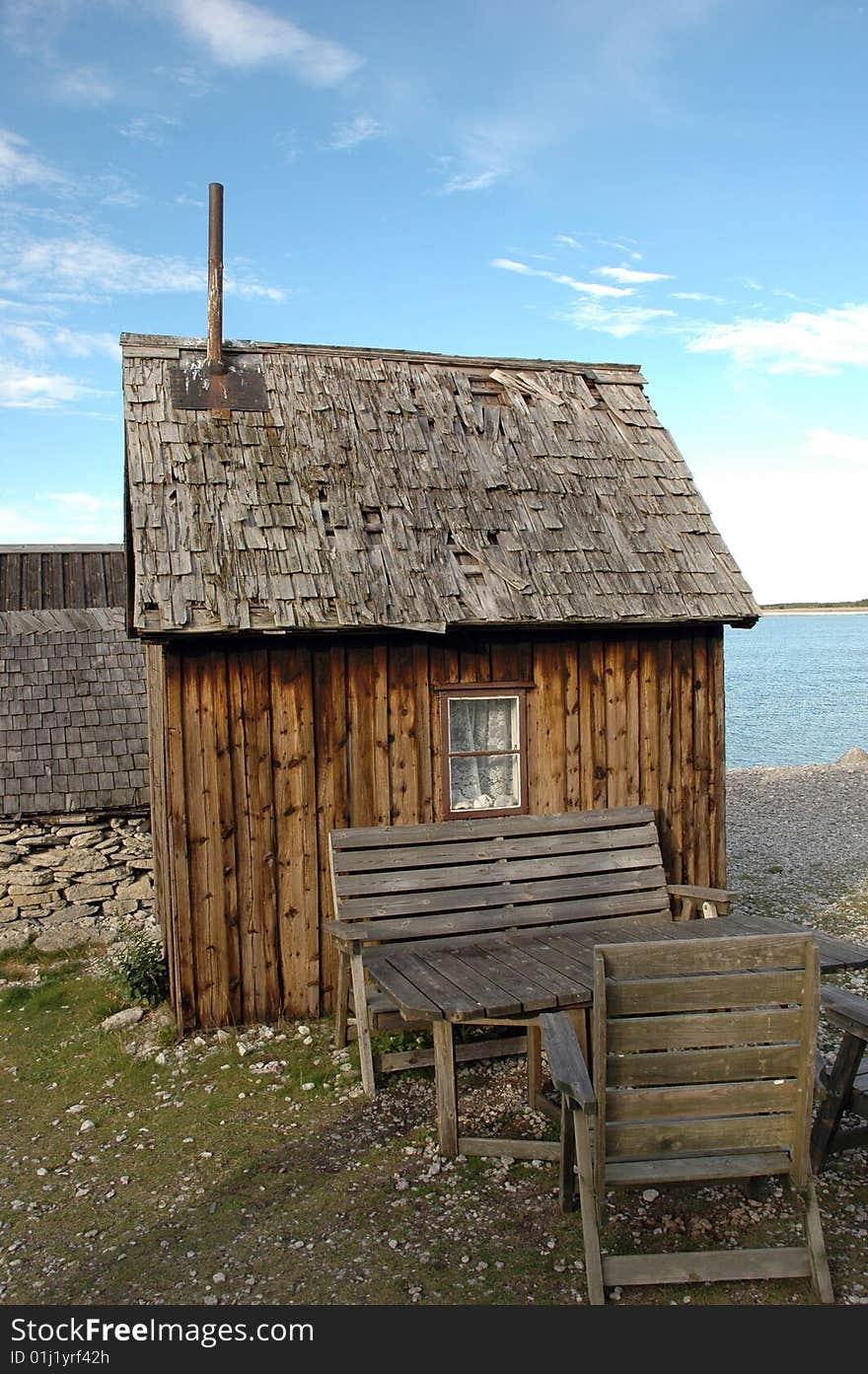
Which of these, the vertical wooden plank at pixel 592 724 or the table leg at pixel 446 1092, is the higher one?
the vertical wooden plank at pixel 592 724

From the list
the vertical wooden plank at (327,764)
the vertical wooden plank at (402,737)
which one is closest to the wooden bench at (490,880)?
the vertical wooden plank at (327,764)

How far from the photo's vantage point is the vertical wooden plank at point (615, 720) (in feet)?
28.3

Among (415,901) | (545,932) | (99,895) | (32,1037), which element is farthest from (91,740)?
(545,932)

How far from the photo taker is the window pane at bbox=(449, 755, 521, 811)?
324 inches

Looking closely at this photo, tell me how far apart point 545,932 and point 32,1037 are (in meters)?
3.85

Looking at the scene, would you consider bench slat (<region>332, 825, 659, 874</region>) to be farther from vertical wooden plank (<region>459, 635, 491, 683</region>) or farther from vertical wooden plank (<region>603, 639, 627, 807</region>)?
vertical wooden plank (<region>459, 635, 491, 683</region>)

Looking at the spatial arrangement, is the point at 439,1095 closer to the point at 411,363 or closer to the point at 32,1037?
the point at 32,1037

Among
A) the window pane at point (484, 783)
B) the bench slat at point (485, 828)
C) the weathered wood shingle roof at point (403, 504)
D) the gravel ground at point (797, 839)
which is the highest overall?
the weathered wood shingle roof at point (403, 504)

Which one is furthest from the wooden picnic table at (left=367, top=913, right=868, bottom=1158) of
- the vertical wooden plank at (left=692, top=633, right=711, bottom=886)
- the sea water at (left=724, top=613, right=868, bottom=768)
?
the sea water at (left=724, top=613, right=868, bottom=768)

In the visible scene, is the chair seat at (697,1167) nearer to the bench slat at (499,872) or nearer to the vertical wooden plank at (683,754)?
the bench slat at (499,872)

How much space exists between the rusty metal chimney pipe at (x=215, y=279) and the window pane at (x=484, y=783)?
3943 millimetres

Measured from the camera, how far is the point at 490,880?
7.55 metres

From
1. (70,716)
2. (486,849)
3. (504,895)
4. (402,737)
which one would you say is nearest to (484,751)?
(402,737)

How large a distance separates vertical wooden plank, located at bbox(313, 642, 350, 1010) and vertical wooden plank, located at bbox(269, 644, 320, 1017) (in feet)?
0.15
